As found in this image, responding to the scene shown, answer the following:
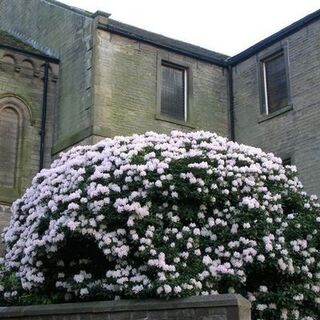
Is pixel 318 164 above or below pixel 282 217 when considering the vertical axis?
above

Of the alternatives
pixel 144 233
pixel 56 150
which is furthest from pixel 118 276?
pixel 56 150

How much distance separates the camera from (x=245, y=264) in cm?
959

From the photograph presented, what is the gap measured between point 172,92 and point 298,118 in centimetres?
444

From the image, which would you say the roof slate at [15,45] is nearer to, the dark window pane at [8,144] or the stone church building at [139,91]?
the stone church building at [139,91]

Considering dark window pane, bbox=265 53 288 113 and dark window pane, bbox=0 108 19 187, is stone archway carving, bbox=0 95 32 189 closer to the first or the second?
dark window pane, bbox=0 108 19 187

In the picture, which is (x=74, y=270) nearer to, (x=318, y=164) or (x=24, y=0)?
(x=318, y=164)

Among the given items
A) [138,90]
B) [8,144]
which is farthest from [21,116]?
[138,90]

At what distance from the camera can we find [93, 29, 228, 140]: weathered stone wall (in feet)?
61.1

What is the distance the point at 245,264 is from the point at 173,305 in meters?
1.56

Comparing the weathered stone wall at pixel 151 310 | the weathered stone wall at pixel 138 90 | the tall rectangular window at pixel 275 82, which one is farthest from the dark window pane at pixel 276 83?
the weathered stone wall at pixel 151 310

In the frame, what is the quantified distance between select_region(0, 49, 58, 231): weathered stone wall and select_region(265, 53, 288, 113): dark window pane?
7.31m

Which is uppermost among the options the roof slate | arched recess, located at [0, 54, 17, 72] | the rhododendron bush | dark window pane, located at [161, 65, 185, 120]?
the roof slate

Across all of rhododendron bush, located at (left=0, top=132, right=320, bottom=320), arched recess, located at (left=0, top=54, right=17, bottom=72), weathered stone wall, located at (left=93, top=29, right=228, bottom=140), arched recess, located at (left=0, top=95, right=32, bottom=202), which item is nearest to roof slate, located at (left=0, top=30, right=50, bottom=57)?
arched recess, located at (left=0, top=54, right=17, bottom=72)

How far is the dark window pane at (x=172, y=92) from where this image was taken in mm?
20250
